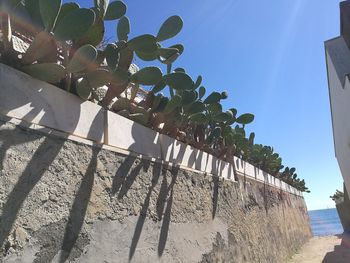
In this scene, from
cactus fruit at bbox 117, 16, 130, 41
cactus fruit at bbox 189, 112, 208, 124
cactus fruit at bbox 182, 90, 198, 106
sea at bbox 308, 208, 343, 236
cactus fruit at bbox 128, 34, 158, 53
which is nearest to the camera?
cactus fruit at bbox 128, 34, 158, 53

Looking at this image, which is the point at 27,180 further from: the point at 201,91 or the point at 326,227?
the point at 326,227

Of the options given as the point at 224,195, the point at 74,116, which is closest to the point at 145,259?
the point at 74,116

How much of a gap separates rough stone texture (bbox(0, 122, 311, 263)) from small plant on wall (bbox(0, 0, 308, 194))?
0.41m

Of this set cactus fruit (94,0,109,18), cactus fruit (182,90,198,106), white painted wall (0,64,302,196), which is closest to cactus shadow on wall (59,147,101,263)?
white painted wall (0,64,302,196)

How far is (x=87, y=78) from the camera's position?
2.32 metres

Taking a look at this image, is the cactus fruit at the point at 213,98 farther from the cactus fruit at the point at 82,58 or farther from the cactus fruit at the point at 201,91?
the cactus fruit at the point at 82,58

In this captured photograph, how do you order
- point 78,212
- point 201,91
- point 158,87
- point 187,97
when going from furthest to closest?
point 201,91 < point 187,97 < point 158,87 < point 78,212

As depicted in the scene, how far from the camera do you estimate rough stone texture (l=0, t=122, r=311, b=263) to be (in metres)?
1.64

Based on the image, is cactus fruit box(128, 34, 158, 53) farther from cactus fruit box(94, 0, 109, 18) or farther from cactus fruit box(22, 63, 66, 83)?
cactus fruit box(22, 63, 66, 83)

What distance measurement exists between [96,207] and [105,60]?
1226mm

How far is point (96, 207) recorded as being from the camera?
210 cm

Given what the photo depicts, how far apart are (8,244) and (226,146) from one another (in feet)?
12.7

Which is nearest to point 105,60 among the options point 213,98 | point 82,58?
point 82,58

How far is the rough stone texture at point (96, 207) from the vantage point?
64.4 inches
